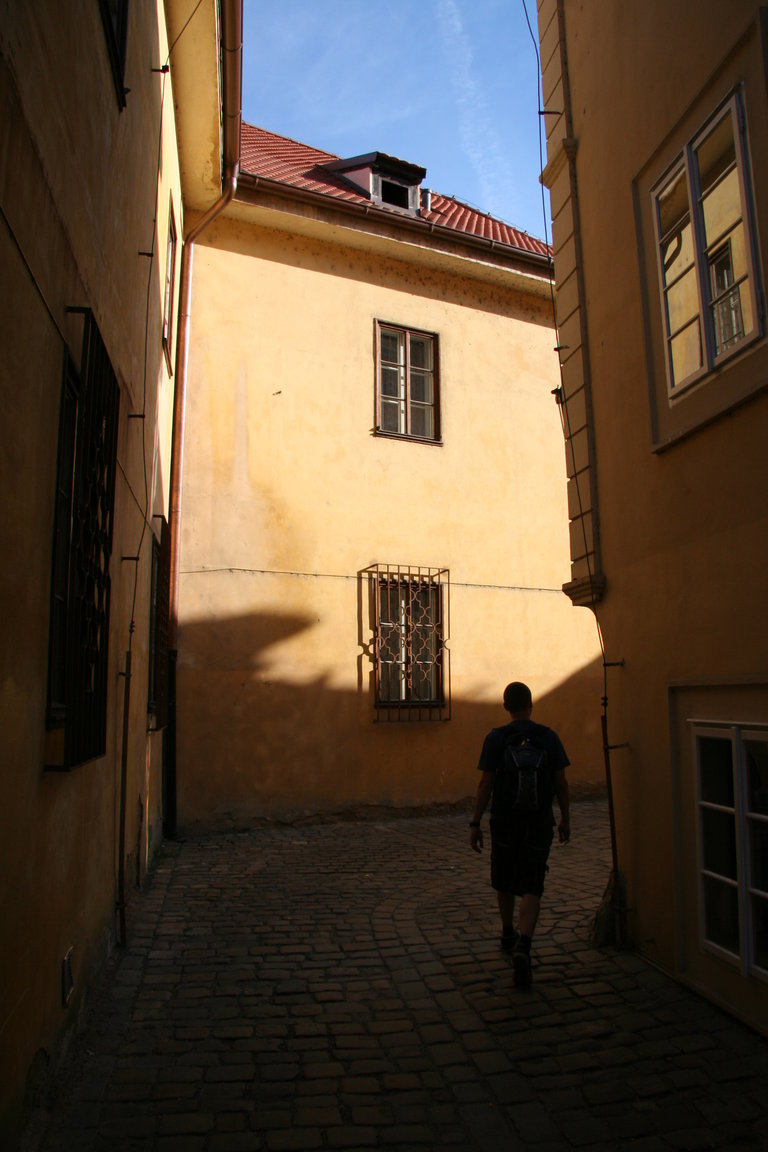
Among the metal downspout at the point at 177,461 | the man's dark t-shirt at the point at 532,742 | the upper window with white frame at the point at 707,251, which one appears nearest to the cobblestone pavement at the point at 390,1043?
the man's dark t-shirt at the point at 532,742

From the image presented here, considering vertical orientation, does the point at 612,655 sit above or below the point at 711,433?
below

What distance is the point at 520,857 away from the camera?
5.16m

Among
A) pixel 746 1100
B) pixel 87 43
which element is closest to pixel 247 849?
pixel 746 1100

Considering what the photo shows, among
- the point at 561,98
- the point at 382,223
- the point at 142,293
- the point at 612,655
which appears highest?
the point at 382,223

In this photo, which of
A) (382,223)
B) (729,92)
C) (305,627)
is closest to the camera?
(729,92)

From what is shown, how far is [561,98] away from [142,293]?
11.1 feet

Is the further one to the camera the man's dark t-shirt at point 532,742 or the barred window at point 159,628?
the barred window at point 159,628

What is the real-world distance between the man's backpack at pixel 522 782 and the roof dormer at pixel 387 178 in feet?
32.7

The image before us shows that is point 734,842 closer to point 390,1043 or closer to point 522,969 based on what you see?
point 522,969

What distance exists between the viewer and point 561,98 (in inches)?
265

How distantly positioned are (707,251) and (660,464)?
1.12 meters

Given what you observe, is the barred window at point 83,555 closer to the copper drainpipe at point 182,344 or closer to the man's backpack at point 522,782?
the man's backpack at point 522,782

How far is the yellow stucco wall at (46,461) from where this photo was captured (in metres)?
2.87

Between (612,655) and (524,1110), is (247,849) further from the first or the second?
(524,1110)
